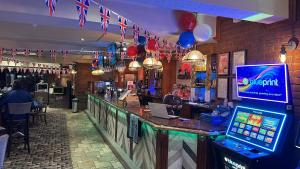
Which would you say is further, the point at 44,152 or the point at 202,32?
the point at 44,152

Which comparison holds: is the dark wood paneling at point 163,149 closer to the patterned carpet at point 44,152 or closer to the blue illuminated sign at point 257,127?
the blue illuminated sign at point 257,127

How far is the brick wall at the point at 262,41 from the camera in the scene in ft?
12.1

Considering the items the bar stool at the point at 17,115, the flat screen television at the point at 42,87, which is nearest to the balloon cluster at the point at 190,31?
the bar stool at the point at 17,115

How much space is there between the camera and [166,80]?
1055 cm

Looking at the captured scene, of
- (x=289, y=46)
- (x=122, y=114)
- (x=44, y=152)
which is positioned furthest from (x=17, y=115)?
(x=289, y=46)

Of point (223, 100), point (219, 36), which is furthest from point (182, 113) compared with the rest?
point (219, 36)

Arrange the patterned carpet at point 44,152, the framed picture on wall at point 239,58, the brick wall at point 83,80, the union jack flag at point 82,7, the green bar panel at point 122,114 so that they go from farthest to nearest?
the brick wall at point 83,80 → the green bar panel at point 122,114 → the framed picture on wall at point 239,58 → the patterned carpet at point 44,152 → the union jack flag at point 82,7

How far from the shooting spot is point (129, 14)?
188 inches

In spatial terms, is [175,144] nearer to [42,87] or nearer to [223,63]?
[223,63]

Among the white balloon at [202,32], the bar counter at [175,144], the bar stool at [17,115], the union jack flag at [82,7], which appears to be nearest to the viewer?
the bar counter at [175,144]

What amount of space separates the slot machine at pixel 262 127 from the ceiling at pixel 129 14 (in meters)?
0.87

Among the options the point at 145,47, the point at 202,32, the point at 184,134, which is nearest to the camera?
the point at 184,134

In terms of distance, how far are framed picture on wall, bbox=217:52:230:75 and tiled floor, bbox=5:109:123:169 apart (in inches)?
116

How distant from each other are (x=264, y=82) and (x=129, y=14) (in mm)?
2801
